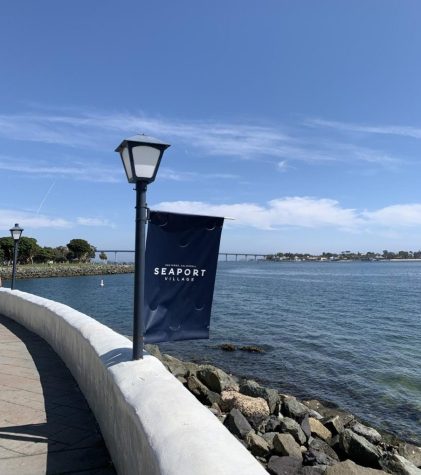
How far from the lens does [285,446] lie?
735 cm

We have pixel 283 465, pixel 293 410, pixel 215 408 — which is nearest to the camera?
pixel 283 465

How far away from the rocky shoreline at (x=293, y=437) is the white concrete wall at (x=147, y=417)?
9.98 ft

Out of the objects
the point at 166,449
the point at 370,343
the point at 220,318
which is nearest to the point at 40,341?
the point at 166,449

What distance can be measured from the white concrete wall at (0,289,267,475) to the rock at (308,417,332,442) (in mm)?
5590

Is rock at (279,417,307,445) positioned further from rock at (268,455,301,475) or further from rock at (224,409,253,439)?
rock at (268,455,301,475)

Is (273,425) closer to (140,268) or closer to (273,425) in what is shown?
(273,425)

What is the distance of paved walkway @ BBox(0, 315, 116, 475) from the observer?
150 inches

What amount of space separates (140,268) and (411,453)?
8382 mm

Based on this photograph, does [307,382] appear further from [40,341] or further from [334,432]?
[40,341]

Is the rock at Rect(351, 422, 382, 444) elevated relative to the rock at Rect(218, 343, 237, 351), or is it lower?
elevated

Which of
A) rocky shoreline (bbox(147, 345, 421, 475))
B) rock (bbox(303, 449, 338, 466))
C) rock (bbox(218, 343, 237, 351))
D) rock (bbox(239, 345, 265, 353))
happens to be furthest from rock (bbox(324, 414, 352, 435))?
rock (bbox(218, 343, 237, 351))

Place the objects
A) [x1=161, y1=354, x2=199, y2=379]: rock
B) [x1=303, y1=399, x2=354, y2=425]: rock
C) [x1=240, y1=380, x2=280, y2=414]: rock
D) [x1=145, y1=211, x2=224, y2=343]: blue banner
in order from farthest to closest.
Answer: [x1=303, y1=399, x2=354, y2=425]: rock < [x1=161, y1=354, x2=199, y2=379]: rock < [x1=240, y1=380, x2=280, y2=414]: rock < [x1=145, y1=211, x2=224, y2=343]: blue banner

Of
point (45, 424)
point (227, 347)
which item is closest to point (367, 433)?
point (45, 424)

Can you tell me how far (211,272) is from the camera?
4.39 m
